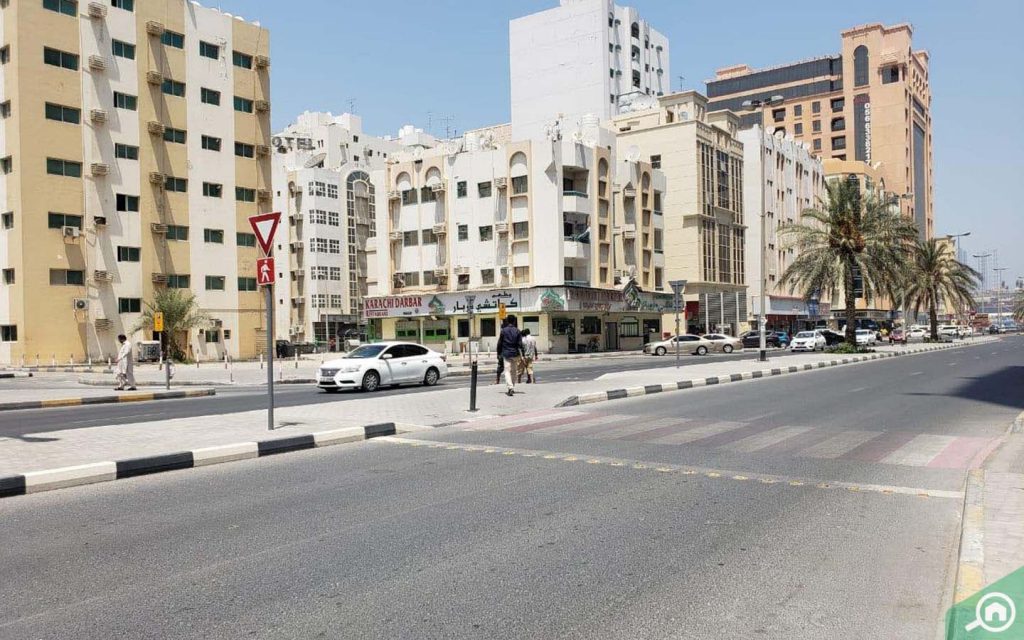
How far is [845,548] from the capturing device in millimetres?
5742

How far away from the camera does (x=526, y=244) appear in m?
60.0

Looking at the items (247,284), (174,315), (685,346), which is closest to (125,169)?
(174,315)

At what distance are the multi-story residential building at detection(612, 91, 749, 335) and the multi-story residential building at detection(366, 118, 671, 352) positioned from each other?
5.86m

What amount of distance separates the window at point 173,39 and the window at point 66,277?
56.0 ft

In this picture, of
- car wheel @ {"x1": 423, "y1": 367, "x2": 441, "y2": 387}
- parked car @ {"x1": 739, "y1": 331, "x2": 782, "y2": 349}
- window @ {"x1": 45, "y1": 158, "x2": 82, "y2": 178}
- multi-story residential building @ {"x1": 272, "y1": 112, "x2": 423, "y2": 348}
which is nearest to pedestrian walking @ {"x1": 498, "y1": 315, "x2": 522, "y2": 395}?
car wheel @ {"x1": 423, "y1": 367, "x2": 441, "y2": 387}

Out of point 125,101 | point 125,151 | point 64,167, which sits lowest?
point 64,167

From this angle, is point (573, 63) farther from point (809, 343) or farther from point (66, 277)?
point (66, 277)

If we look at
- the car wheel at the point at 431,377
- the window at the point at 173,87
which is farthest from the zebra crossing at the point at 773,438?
the window at the point at 173,87

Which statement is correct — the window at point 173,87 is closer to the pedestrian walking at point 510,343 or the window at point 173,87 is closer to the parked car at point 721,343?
the parked car at point 721,343

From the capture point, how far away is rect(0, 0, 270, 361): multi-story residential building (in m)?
46.8

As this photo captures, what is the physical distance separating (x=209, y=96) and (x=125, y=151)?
7.91m

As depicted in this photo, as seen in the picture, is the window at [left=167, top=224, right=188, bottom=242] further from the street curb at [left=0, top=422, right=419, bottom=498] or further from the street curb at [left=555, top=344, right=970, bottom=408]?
the street curb at [left=0, top=422, right=419, bottom=498]

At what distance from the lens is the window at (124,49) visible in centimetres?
5069

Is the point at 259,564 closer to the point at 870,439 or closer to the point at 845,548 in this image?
the point at 845,548
